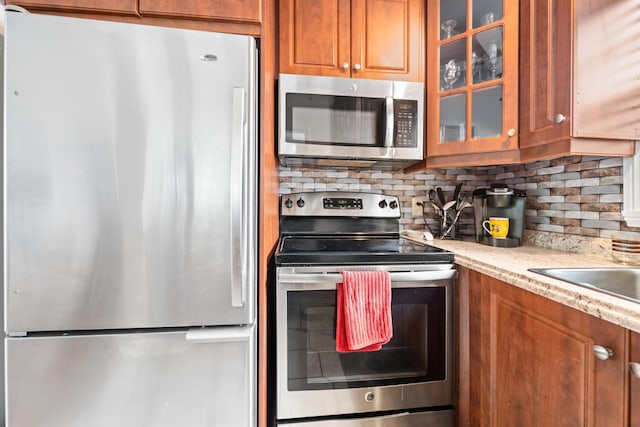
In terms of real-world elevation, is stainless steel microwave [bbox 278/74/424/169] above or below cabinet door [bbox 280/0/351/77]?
below

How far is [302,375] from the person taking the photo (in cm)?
121

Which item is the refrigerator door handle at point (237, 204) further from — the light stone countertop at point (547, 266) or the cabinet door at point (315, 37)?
the light stone countertop at point (547, 266)

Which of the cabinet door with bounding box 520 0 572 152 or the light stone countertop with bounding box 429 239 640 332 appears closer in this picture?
the light stone countertop with bounding box 429 239 640 332

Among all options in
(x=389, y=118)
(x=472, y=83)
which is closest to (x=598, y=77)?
(x=472, y=83)

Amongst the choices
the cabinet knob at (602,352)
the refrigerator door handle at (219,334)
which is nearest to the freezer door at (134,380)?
the refrigerator door handle at (219,334)

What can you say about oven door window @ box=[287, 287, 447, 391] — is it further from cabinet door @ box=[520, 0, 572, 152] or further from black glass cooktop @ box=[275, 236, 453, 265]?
cabinet door @ box=[520, 0, 572, 152]

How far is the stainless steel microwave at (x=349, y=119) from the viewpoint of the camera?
56.7 inches

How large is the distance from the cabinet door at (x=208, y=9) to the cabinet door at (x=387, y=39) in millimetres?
616

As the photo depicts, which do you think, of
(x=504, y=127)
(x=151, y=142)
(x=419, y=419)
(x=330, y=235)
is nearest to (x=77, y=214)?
(x=151, y=142)

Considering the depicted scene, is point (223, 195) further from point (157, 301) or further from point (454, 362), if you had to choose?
point (454, 362)

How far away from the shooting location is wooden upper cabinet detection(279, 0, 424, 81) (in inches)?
57.0

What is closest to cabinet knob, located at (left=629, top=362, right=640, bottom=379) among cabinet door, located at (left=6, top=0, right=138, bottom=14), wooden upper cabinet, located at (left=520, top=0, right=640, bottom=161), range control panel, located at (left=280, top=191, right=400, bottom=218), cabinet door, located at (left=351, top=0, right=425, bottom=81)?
wooden upper cabinet, located at (left=520, top=0, right=640, bottom=161)

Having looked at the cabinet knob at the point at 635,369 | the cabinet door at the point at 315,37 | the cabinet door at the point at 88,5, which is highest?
the cabinet door at the point at 315,37

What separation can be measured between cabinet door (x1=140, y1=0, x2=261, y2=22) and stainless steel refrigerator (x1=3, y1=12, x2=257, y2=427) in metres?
0.11
